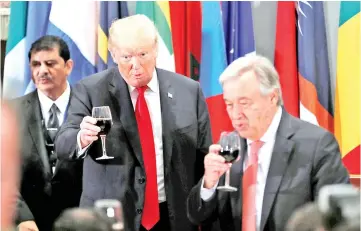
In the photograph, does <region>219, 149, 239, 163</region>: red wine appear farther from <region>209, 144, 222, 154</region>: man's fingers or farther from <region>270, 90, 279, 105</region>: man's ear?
<region>270, 90, 279, 105</region>: man's ear

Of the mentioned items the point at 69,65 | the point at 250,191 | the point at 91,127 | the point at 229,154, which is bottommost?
the point at 250,191

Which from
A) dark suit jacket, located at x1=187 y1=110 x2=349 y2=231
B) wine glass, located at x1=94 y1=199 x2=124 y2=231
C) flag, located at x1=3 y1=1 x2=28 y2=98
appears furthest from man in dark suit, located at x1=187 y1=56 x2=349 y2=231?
flag, located at x1=3 y1=1 x2=28 y2=98

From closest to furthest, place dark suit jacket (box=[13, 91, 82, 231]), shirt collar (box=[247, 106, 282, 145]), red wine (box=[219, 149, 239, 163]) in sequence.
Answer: red wine (box=[219, 149, 239, 163])
shirt collar (box=[247, 106, 282, 145])
dark suit jacket (box=[13, 91, 82, 231])

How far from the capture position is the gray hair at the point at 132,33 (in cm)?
233

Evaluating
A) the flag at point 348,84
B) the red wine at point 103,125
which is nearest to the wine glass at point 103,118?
the red wine at point 103,125

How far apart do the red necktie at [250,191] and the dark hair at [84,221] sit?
0.92 m

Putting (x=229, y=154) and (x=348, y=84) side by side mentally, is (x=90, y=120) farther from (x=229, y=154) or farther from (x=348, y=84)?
(x=348, y=84)

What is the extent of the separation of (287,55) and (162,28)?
472mm

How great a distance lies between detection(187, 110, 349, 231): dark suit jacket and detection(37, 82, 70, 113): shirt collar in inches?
24.7

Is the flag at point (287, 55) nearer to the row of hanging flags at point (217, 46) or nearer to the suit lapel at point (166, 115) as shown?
the row of hanging flags at point (217, 46)

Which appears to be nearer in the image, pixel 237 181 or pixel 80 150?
pixel 237 181

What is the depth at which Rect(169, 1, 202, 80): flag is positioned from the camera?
2.73m

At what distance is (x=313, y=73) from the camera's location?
2662mm

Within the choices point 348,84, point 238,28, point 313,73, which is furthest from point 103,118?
point 348,84
